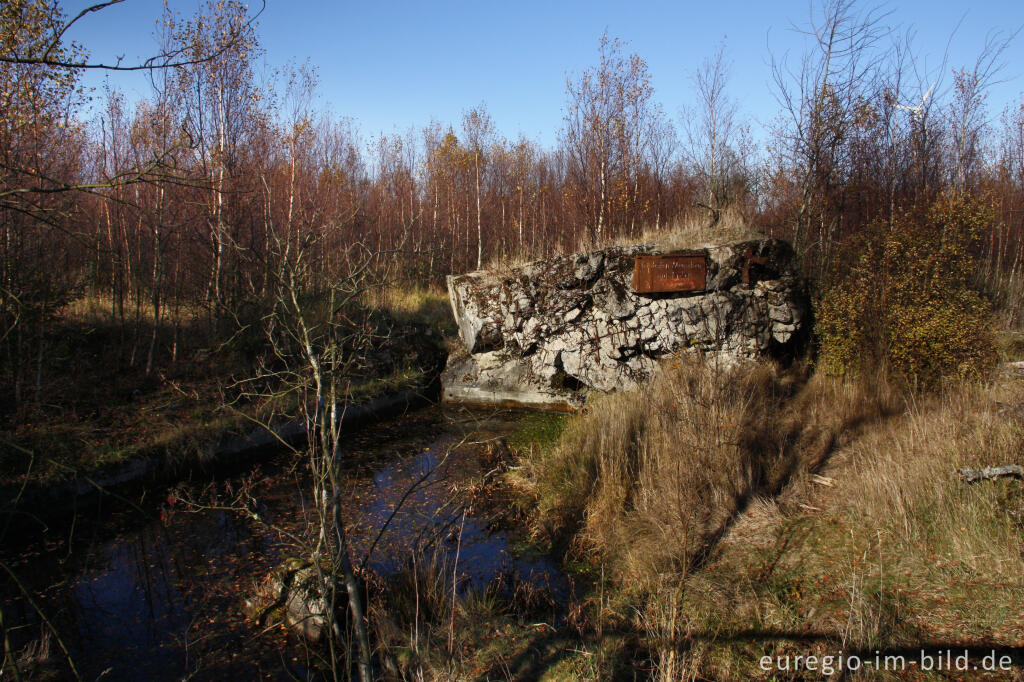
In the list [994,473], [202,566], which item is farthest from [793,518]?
[202,566]

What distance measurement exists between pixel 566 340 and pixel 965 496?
6.87 meters

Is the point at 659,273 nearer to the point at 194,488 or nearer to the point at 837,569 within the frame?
the point at 837,569

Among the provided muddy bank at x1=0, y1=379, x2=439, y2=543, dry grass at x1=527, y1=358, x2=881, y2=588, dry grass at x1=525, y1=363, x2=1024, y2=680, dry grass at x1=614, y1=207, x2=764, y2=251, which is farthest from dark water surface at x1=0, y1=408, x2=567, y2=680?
dry grass at x1=614, y1=207, x2=764, y2=251

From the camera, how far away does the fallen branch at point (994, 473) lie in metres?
4.48

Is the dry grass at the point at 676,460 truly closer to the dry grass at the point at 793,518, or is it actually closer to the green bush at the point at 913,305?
the dry grass at the point at 793,518

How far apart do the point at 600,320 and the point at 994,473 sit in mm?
6527

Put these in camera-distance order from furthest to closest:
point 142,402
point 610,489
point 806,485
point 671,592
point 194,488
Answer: point 142,402
point 194,488
point 610,489
point 806,485
point 671,592

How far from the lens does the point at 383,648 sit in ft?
12.9

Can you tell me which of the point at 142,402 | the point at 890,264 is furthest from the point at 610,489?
the point at 142,402

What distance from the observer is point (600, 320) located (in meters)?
10.6

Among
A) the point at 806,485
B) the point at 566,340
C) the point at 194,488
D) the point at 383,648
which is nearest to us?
the point at 383,648

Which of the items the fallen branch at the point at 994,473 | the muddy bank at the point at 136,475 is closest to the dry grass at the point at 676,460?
the fallen branch at the point at 994,473

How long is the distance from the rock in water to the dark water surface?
3250 millimetres

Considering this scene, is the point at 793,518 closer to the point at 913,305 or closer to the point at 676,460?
the point at 676,460
